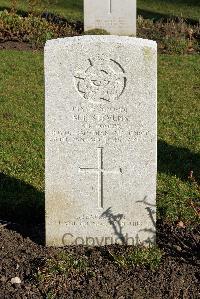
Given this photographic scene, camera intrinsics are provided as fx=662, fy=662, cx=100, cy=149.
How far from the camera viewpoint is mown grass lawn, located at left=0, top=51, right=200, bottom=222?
641 cm

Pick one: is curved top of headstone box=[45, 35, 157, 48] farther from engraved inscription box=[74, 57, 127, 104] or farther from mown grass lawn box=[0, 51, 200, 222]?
mown grass lawn box=[0, 51, 200, 222]

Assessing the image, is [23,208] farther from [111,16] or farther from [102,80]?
[111,16]

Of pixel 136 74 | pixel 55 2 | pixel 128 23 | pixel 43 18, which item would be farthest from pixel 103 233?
pixel 55 2

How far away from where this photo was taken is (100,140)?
201 inches

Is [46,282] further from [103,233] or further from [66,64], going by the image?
[66,64]

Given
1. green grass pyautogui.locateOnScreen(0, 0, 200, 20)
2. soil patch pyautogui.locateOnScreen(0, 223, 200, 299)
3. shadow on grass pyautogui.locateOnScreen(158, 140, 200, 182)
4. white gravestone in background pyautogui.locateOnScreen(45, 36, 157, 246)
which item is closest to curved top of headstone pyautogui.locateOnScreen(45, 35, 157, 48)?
white gravestone in background pyautogui.locateOnScreen(45, 36, 157, 246)

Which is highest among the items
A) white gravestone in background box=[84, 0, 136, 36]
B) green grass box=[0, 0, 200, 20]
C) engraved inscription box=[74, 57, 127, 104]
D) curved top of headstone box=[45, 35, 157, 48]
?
green grass box=[0, 0, 200, 20]

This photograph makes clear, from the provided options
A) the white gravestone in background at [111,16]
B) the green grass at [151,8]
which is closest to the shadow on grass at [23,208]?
the white gravestone in background at [111,16]

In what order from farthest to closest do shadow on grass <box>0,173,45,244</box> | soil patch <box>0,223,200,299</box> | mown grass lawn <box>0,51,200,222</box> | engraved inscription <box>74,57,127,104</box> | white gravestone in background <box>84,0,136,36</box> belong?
1. white gravestone in background <box>84,0,136,36</box>
2. mown grass lawn <box>0,51,200,222</box>
3. shadow on grass <box>0,173,45,244</box>
4. engraved inscription <box>74,57,127,104</box>
5. soil patch <box>0,223,200,299</box>

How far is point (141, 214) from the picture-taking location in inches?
207

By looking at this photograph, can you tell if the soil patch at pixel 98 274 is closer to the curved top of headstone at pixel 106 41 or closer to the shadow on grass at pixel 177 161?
the curved top of headstone at pixel 106 41

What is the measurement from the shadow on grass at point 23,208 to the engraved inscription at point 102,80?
4.54 feet

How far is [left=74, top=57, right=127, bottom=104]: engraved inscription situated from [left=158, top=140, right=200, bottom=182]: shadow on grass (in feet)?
7.42

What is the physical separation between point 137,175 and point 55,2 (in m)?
14.0
